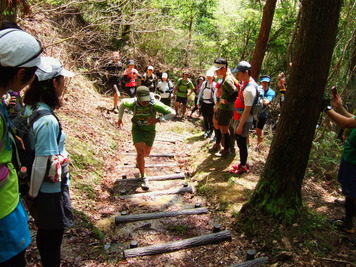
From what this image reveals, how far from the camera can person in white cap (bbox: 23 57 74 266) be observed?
2.12 metres

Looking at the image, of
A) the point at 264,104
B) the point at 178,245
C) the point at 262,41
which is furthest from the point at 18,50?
the point at 262,41

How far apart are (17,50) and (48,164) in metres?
0.96

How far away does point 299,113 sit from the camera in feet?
10.7

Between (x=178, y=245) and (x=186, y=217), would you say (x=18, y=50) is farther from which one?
(x=186, y=217)

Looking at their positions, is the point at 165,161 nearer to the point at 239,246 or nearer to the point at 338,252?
the point at 239,246

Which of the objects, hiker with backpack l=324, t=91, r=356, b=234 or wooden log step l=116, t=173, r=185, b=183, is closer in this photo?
hiker with backpack l=324, t=91, r=356, b=234

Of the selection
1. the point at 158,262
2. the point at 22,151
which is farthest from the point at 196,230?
the point at 22,151

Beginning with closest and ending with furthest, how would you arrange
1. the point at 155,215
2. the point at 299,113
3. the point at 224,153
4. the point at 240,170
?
the point at 299,113 < the point at 155,215 < the point at 240,170 < the point at 224,153

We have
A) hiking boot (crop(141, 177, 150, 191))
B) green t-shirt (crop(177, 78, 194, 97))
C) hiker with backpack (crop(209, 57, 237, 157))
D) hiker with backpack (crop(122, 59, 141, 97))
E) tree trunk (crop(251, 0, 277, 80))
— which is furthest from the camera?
green t-shirt (crop(177, 78, 194, 97))

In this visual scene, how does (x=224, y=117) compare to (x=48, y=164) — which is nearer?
(x=48, y=164)

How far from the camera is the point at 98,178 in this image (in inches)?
225

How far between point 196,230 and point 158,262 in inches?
37.2

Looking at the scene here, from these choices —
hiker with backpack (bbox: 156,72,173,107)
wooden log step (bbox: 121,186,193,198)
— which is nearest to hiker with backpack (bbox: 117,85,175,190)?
wooden log step (bbox: 121,186,193,198)

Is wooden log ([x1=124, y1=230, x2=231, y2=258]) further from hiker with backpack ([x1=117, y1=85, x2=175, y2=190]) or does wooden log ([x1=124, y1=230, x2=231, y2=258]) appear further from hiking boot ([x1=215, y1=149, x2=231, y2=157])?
hiking boot ([x1=215, y1=149, x2=231, y2=157])
